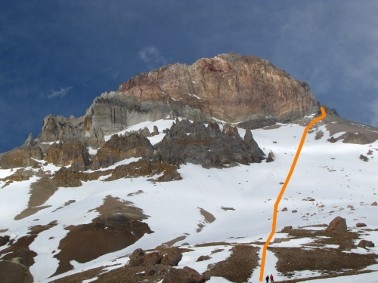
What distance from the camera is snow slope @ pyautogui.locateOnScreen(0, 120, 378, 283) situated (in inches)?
3228

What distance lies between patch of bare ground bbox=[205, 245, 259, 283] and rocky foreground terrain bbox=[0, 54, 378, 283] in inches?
4.9

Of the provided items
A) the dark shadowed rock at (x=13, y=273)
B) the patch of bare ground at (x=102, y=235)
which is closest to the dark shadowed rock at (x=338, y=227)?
the patch of bare ground at (x=102, y=235)

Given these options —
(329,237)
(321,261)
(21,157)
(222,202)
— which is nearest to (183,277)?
(321,261)

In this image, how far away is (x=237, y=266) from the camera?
4900 centimetres

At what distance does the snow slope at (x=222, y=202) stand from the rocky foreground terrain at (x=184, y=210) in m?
0.33

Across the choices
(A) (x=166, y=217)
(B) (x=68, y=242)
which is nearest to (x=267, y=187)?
(A) (x=166, y=217)

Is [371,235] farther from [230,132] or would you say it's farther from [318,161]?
[230,132]

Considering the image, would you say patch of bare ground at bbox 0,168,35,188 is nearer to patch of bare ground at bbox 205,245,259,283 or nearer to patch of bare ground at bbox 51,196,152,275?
patch of bare ground at bbox 51,196,152,275

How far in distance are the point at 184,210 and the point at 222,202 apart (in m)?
14.9

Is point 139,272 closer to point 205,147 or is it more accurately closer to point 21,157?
point 205,147

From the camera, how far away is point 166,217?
109 m

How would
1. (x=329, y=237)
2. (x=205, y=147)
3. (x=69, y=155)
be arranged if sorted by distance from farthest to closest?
(x=69, y=155), (x=205, y=147), (x=329, y=237)

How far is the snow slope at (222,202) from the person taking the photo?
82.0m

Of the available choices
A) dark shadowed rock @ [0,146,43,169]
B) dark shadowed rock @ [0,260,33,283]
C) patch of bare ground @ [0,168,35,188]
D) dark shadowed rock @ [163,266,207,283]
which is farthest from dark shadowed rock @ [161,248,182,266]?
dark shadowed rock @ [0,146,43,169]
